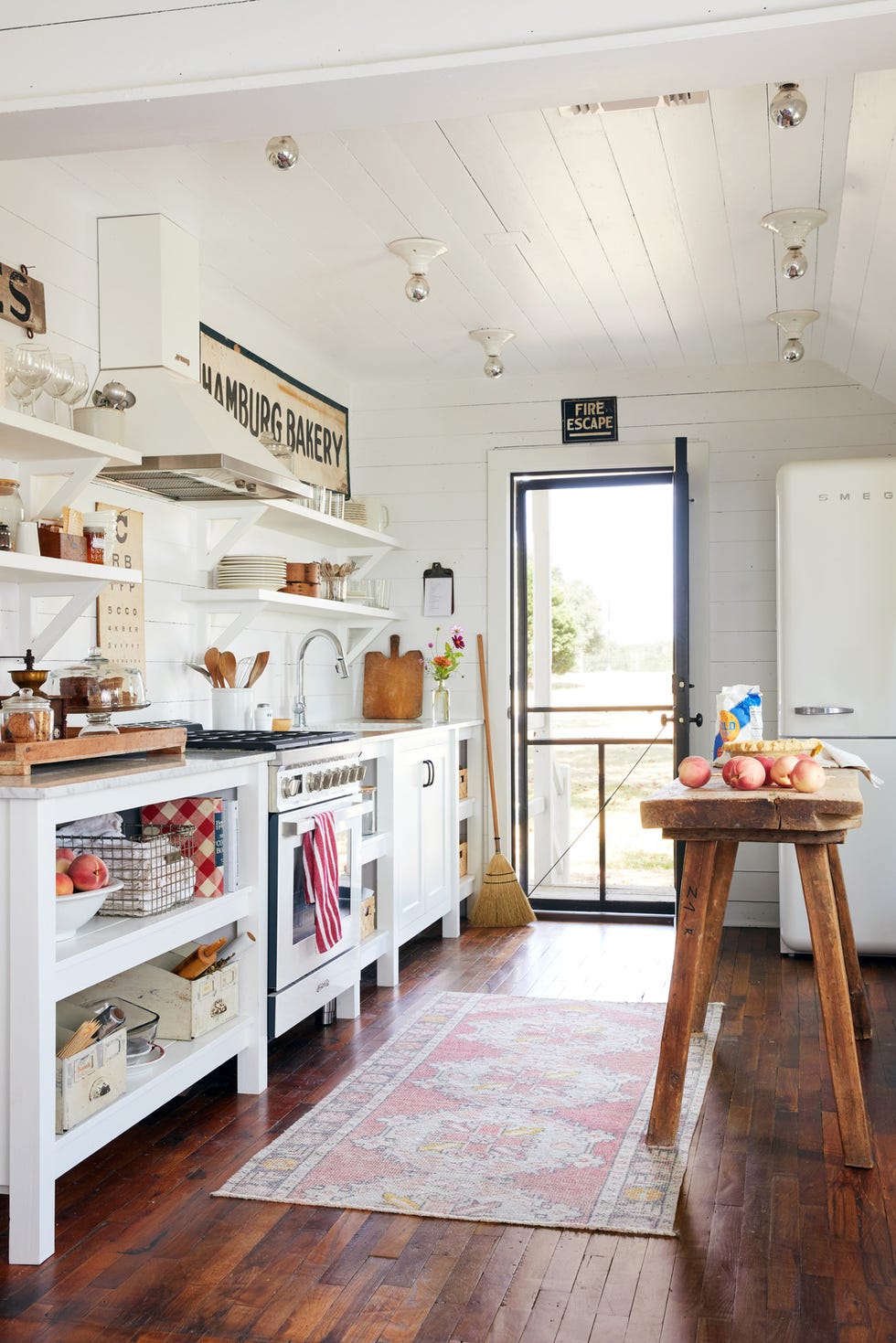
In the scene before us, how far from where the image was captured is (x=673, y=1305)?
2229 mm

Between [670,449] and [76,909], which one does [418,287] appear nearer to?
[670,449]

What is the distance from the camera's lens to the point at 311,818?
12.1 ft

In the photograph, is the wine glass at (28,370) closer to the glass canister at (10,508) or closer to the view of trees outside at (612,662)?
the glass canister at (10,508)

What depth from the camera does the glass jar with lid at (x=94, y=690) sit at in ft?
10.1

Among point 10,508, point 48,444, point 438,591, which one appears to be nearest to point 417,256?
→ point 48,444

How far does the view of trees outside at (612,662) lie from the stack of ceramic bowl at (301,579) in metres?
1.84

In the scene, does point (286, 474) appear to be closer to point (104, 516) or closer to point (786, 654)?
point (104, 516)

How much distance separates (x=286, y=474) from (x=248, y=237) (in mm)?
778

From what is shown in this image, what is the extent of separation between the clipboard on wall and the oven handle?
205 centimetres

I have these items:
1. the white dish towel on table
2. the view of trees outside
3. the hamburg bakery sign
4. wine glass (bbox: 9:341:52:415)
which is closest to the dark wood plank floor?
the white dish towel on table

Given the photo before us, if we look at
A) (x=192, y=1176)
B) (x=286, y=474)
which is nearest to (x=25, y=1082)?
(x=192, y=1176)

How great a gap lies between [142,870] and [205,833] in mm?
397

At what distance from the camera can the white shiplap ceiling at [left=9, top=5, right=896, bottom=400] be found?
10.7 ft

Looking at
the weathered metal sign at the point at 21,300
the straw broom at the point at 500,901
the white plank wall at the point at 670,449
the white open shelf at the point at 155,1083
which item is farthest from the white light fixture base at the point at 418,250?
the straw broom at the point at 500,901
